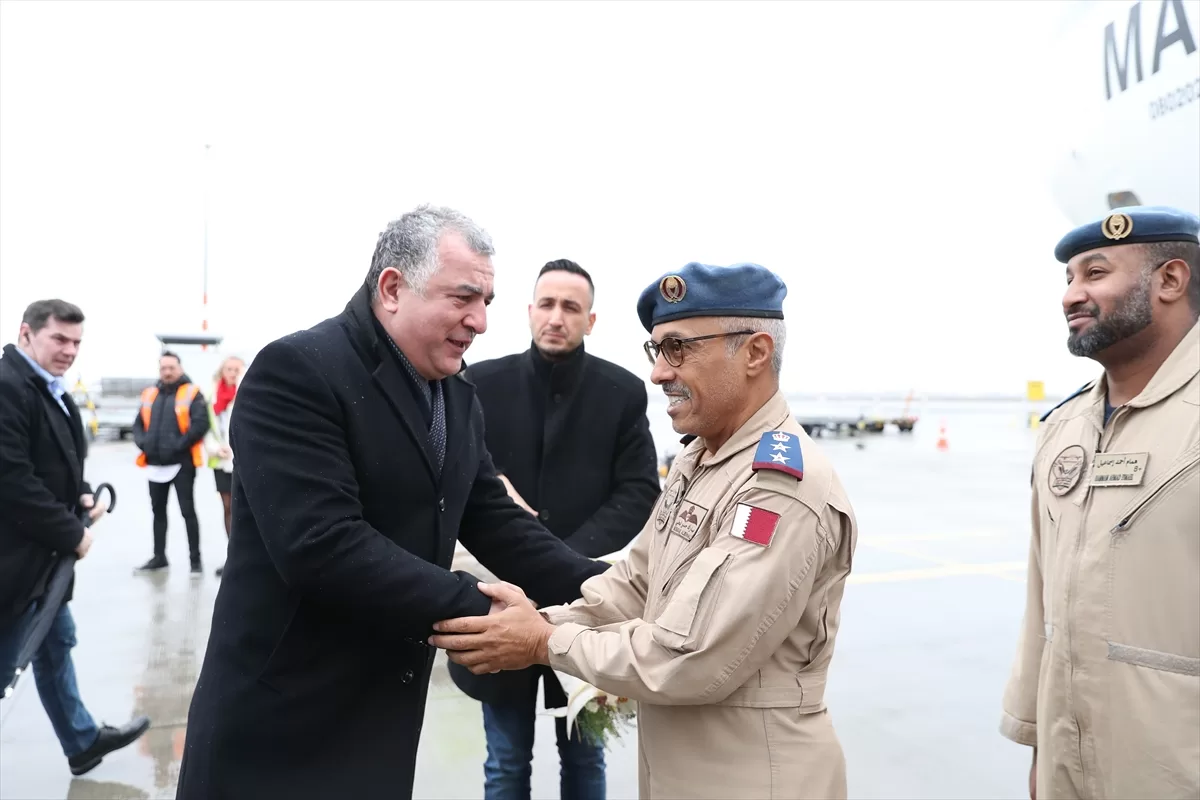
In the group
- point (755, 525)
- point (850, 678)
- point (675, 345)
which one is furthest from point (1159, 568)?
point (850, 678)

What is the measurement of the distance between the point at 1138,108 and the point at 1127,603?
11.8 feet

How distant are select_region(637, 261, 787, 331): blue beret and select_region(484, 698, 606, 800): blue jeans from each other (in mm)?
1540

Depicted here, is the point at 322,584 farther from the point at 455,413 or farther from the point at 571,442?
the point at 571,442

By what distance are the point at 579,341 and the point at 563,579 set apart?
90 cm

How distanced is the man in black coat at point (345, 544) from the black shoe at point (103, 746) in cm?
211

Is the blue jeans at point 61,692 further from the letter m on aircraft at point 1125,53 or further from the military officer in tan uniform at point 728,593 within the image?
the letter m on aircraft at point 1125,53

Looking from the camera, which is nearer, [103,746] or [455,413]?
[455,413]

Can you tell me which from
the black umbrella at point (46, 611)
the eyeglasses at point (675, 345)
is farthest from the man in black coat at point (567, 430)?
the black umbrella at point (46, 611)

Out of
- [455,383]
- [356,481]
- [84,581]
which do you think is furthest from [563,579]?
[84,581]

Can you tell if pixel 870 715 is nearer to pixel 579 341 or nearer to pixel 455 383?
pixel 579 341

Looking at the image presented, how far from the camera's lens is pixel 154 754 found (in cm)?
366

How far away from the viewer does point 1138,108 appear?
4.32 meters

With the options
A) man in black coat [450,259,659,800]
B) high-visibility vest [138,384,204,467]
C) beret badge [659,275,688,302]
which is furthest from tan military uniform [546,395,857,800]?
high-visibility vest [138,384,204,467]

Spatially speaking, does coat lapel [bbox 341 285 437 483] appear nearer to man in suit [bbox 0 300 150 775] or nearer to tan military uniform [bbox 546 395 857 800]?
tan military uniform [bbox 546 395 857 800]
